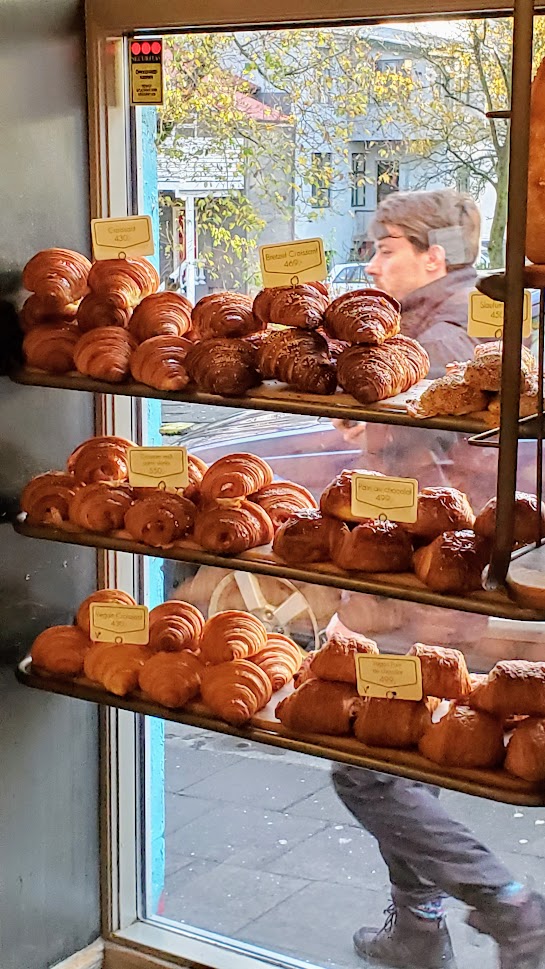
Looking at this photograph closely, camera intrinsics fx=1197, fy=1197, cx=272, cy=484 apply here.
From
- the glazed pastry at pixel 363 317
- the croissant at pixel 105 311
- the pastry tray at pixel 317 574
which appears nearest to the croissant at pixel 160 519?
the pastry tray at pixel 317 574

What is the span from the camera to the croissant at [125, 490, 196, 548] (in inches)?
86.4

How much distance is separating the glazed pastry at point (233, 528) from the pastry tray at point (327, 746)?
0.32m

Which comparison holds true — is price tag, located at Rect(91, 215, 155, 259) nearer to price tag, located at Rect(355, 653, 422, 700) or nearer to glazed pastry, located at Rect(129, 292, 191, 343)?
glazed pastry, located at Rect(129, 292, 191, 343)

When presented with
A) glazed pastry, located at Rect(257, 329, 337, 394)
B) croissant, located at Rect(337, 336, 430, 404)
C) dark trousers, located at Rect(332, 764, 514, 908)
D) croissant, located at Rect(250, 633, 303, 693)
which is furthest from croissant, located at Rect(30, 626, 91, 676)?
croissant, located at Rect(337, 336, 430, 404)

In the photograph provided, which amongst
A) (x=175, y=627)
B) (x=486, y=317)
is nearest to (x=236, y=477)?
(x=175, y=627)

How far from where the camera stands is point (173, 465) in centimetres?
227

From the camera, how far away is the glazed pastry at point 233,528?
213 centimetres

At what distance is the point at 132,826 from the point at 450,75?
5.73ft

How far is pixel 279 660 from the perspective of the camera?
2.31 metres

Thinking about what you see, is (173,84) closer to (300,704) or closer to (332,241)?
(332,241)

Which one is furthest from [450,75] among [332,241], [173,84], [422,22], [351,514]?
[351,514]

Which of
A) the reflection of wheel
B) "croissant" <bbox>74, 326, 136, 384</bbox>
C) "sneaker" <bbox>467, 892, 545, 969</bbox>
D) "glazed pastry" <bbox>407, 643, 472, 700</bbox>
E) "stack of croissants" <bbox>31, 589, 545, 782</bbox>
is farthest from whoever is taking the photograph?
the reflection of wheel

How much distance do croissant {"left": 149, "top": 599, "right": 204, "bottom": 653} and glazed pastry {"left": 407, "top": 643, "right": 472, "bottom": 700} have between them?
0.50 metres

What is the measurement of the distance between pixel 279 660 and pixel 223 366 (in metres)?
0.61
